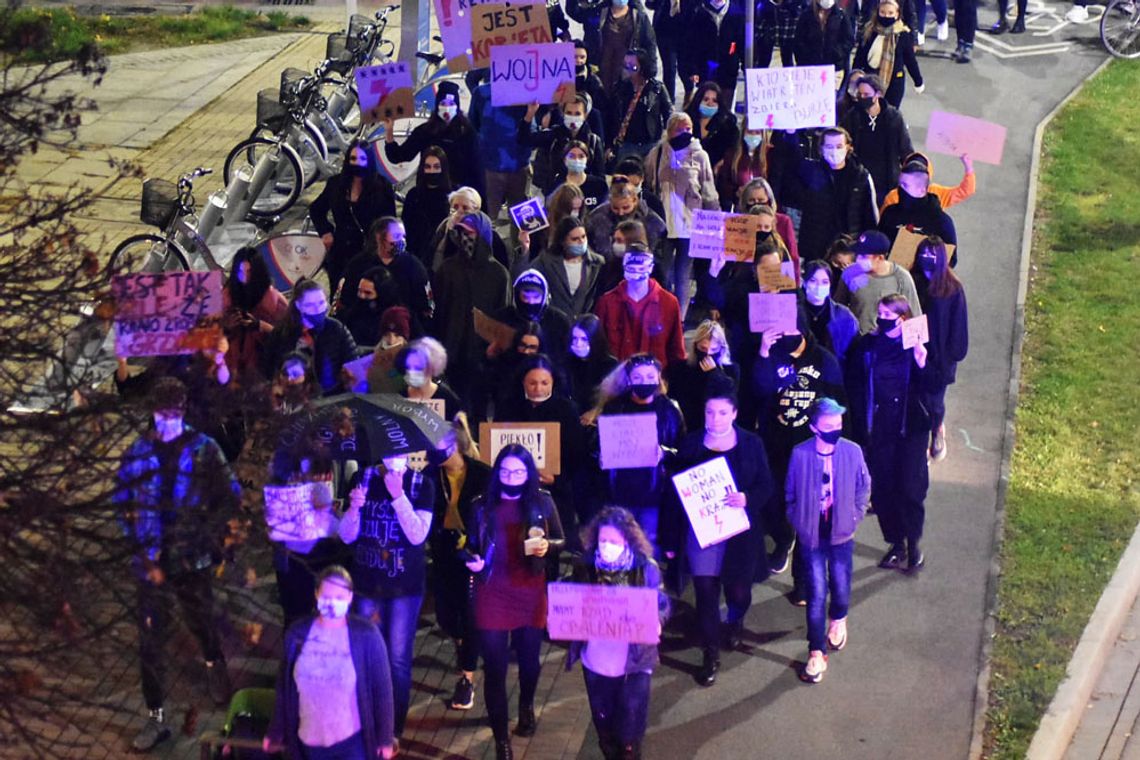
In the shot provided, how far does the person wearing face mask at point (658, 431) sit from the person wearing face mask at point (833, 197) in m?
3.79

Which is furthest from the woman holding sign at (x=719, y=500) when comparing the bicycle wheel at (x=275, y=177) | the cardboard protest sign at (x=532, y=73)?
the bicycle wheel at (x=275, y=177)

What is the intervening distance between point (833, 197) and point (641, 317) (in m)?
2.66

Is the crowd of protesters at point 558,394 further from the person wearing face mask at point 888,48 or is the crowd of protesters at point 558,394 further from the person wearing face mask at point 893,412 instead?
the person wearing face mask at point 888,48

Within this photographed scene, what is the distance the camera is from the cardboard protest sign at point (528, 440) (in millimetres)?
10000

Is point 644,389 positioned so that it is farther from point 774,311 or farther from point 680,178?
point 680,178

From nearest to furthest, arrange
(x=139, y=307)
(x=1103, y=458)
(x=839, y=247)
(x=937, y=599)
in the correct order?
1. (x=139, y=307)
2. (x=937, y=599)
3. (x=839, y=247)
4. (x=1103, y=458)

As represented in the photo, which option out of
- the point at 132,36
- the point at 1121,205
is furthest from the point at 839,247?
the point at 132,36

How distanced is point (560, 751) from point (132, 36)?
1573 cm

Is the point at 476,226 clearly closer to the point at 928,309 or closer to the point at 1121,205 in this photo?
the point at 928,309

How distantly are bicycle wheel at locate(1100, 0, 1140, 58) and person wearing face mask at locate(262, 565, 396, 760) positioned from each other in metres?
16.4

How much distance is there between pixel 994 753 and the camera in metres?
10.1

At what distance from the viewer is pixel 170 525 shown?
7078 mm

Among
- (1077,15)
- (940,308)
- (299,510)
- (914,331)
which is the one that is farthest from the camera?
(1077,15)

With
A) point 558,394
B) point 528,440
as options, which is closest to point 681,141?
point 558,394
